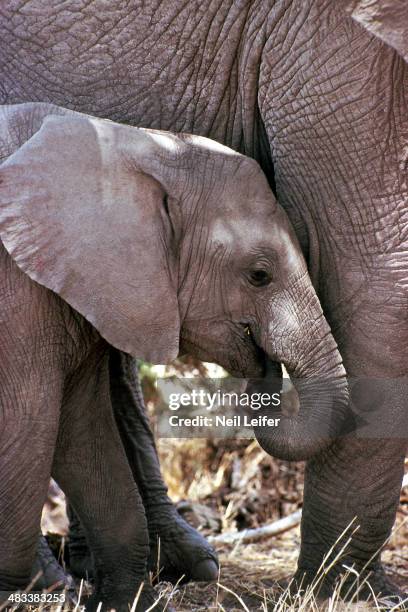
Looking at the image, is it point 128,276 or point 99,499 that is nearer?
point 128,276

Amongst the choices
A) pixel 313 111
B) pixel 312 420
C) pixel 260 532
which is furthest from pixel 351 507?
pixel 260 532

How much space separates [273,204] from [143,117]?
76cm

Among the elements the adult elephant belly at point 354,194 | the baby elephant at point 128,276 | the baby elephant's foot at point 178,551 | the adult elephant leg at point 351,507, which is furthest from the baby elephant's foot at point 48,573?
the adult elephant belly at point 354,194

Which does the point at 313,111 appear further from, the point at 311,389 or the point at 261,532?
the point at 261,532

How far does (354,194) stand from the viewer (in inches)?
199

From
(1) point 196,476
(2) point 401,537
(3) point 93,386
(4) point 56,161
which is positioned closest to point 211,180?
(4) point 56,161

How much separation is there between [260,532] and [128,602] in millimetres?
1847

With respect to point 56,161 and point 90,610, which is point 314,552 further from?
point 56,161

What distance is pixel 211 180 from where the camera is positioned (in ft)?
16.2

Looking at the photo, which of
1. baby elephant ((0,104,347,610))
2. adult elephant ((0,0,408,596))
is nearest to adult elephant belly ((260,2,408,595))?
adult elephant ((0,0,408,596))

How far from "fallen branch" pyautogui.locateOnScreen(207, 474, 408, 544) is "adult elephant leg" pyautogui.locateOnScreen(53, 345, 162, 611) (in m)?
1.54

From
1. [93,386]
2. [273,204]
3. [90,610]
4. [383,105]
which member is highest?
[383,105]

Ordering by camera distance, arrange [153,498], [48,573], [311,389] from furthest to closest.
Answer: [153,498], [48,573], [311,389]

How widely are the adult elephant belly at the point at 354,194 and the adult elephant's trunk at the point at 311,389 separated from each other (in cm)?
24
